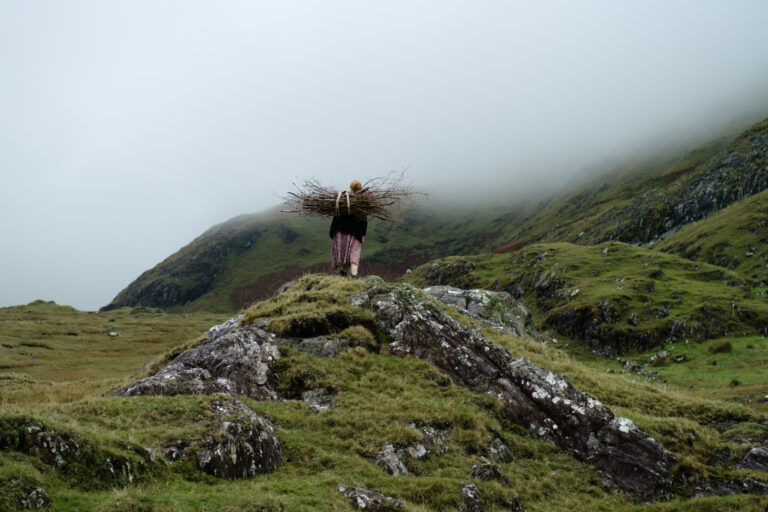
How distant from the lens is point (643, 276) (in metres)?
67.5

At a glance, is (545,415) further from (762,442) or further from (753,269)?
(753,269)

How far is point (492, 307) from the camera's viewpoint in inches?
1228

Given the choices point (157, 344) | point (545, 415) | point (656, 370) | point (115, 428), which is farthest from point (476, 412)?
point (157, 344)

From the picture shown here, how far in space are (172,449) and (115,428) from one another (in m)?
1.59

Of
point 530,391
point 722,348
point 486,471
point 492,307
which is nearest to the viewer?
point 486,471

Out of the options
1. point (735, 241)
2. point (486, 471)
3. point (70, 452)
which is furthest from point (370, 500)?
point (735, 241)

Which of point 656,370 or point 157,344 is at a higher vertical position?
point 157,344

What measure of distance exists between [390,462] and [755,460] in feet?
34.9

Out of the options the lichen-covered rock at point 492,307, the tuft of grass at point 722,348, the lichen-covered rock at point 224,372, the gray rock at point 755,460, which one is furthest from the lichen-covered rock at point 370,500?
the tuft of grass at point 722,348

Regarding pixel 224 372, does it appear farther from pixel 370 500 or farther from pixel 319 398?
pixel 370 500

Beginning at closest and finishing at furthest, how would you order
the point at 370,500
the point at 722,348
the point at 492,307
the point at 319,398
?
1. the point at 370,500
2. the point at 319,398
3. the point at 492,307
4. the point at 722,348

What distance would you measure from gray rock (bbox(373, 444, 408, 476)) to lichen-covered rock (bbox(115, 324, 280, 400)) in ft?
13.9

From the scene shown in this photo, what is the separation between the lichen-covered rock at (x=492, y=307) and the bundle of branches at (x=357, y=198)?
11.6 metres

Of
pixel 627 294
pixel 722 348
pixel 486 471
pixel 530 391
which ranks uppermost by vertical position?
pixel 530 391
